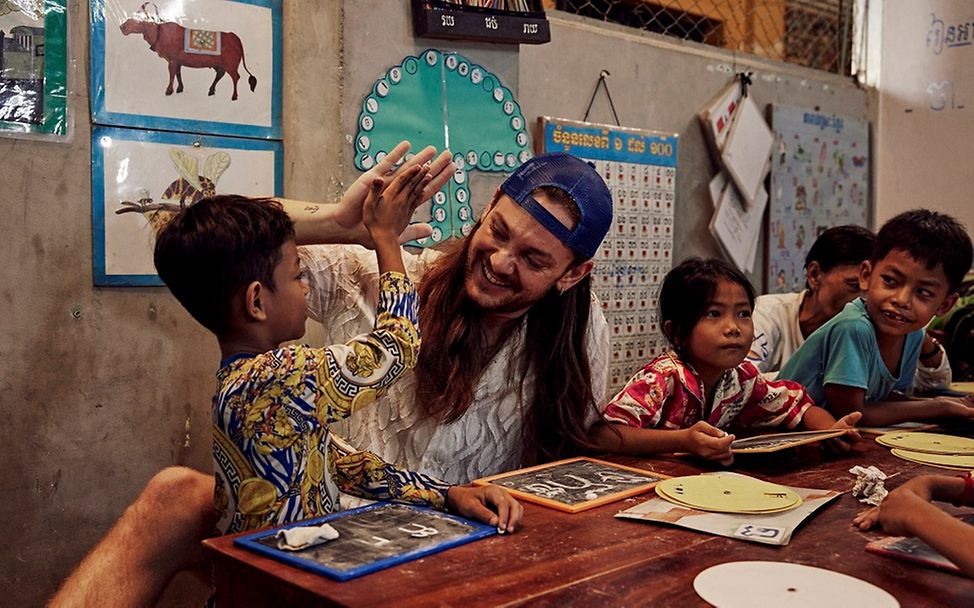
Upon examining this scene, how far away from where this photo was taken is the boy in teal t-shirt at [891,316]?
236cm

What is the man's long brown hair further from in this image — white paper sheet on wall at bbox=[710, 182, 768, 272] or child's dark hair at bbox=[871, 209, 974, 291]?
white paper sheet on wall at bbox=[710, 182, 768, 272]

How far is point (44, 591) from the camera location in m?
2.22

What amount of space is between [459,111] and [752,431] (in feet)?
4.56

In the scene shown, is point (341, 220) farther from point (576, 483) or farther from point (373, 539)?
point (373, 539)

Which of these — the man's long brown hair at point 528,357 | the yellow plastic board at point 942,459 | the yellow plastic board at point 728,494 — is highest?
the man's long brown hair at point 528,357

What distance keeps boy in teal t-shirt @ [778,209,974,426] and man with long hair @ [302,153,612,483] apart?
0.77 m

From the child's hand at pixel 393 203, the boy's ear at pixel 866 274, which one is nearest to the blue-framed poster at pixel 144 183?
the child's hand at pixel 393 203

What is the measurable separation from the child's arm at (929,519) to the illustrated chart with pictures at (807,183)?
2778 millimetres

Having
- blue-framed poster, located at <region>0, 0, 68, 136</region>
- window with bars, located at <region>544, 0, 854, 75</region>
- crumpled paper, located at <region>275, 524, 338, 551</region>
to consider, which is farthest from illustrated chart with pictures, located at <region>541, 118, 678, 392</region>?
crumpled paper, located at <region>275, 524, 338, 551</region>

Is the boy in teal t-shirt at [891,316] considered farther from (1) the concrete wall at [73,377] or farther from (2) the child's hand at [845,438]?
(1) the concrete wall at [73,377]

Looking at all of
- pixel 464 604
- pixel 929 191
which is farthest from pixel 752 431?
pixel 929 191

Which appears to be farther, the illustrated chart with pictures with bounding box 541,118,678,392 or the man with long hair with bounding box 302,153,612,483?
the illustrated chart with pictures with bounding box 541,118,678,392

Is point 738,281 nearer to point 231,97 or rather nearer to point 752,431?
point 752,431

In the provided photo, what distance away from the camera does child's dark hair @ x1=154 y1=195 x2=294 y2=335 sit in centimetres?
149
